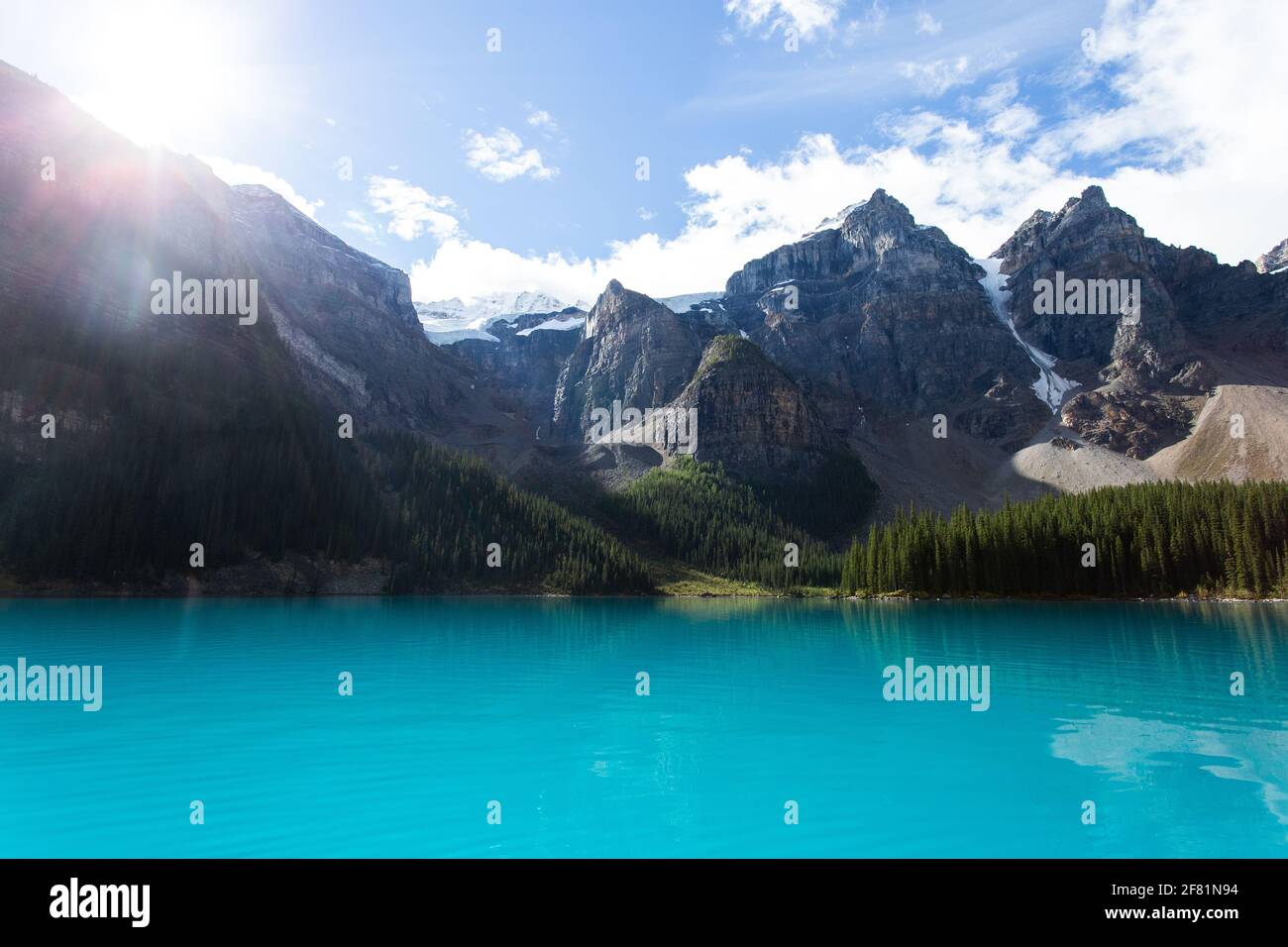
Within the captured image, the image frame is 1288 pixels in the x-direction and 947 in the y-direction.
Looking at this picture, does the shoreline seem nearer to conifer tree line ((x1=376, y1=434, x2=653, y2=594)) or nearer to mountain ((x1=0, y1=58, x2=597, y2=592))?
mountain ((x1=0, y1=58, x2=597, y2=592))

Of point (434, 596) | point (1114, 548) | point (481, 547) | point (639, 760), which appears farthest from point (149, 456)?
point (1114, 548)

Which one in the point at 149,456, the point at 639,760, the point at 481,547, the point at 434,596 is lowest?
the point at 434,596

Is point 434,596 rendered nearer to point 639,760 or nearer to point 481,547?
point 481,547

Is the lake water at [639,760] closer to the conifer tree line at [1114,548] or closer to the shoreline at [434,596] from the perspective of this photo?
the shoreline at [434,596]

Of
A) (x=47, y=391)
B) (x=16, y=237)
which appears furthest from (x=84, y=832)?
(x=16, y=237)

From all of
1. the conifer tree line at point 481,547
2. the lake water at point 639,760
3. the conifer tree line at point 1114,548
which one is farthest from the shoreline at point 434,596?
the lake water at point 639,760
